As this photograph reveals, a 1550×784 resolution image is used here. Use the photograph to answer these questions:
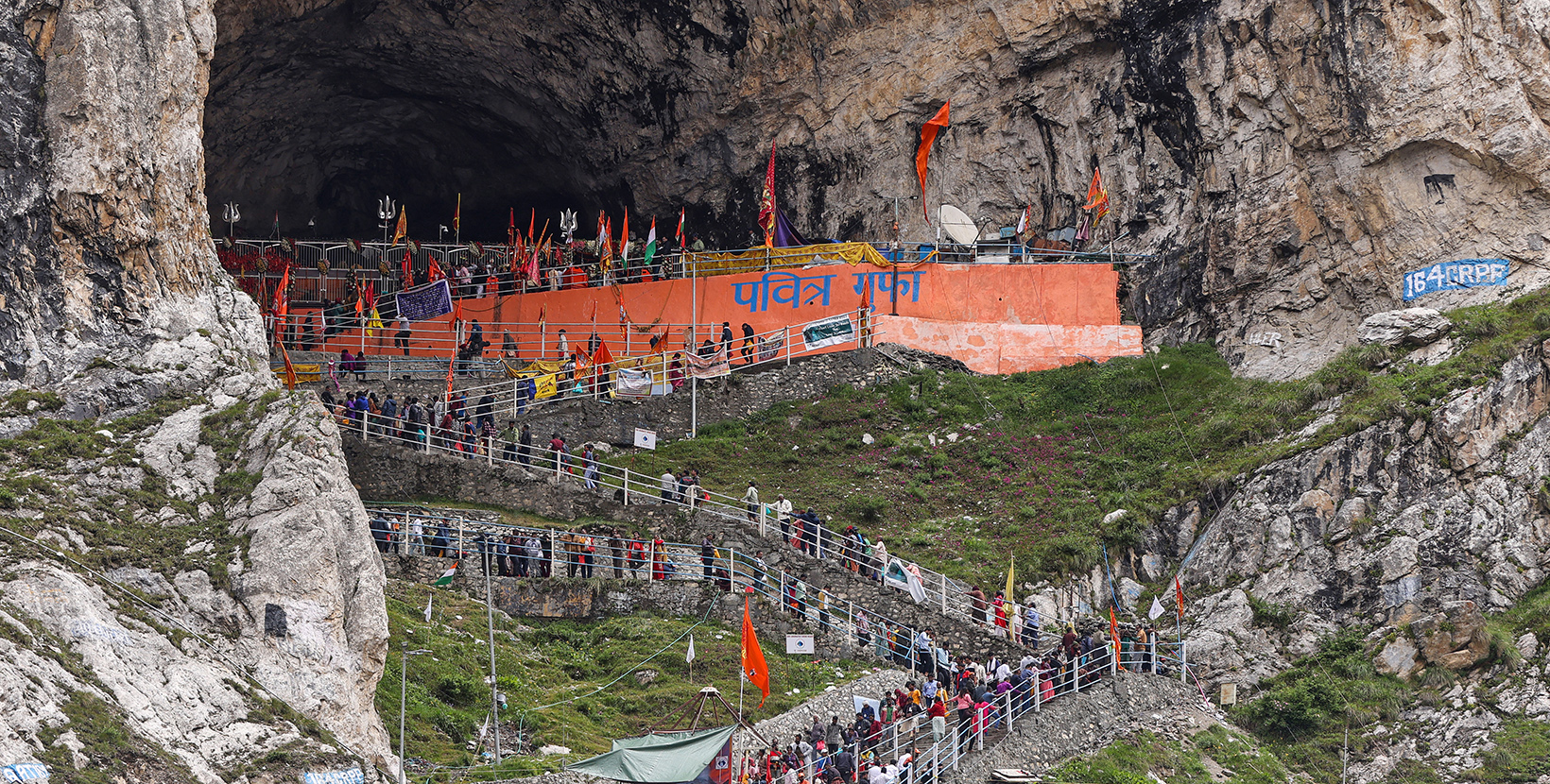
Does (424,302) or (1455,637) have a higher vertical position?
(424,302)

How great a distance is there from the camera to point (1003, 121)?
4634 centimetres

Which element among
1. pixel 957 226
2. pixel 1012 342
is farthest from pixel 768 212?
pixel 1012 342

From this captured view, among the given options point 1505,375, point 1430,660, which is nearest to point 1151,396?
point 1505,375

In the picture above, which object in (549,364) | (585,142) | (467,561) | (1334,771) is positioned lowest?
(1334,771)

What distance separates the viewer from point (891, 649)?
1213 inches

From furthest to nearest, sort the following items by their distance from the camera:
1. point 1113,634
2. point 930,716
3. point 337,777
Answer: point 1113,634 → point 930,716 → point 337,777

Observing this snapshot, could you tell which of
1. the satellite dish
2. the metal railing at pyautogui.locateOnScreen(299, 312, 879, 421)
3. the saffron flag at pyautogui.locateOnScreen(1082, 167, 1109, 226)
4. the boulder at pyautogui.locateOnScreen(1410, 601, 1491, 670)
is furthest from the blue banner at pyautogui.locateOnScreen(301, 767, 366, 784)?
the saffron flag at pyautogui.locateOnScreen(1082, 167, 1109, 226)

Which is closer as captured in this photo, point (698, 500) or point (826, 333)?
point (698, 500)

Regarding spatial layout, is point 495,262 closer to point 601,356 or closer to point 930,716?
point 601,356

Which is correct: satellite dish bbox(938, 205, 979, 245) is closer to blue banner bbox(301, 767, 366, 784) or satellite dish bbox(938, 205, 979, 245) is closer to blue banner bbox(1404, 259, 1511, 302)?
blue banner bbox(1404, 259, 1511, 302)

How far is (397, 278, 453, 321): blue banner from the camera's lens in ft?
140

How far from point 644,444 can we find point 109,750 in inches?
756

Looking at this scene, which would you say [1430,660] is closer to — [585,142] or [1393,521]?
[1393,521]

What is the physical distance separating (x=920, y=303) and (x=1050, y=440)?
6148 millimetres
